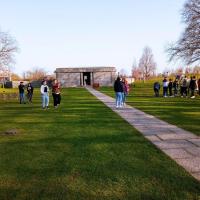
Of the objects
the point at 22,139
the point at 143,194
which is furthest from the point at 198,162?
the point at 22,139

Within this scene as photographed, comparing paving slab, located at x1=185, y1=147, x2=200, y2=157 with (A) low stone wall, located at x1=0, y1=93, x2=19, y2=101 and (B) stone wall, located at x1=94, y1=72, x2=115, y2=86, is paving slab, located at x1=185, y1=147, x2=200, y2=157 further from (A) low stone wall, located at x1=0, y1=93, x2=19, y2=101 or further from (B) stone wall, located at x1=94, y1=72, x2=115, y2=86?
(B) stone wall, located at x1=94, y1=72, x2=115, y2=86

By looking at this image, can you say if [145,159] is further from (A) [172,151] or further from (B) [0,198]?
(B) [0,198]

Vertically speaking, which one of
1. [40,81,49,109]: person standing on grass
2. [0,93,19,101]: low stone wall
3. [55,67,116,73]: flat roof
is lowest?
[0,93,19,101]: low stone wall

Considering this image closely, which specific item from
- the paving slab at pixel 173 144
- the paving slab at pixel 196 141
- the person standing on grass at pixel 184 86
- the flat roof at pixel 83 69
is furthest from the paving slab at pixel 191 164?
the flat roof at pixel 83 69

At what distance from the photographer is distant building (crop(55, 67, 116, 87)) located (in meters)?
67.6

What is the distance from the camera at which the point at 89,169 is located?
6.23 meters

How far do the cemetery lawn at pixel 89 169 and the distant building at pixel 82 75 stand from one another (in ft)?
190

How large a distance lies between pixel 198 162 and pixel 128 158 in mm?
1327

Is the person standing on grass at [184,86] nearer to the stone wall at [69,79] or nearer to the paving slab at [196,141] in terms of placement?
the paving slab at [196,141]

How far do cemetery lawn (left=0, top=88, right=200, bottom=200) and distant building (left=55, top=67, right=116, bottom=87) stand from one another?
190 ft

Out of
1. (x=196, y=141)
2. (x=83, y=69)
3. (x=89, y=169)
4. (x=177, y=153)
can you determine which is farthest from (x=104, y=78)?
(x=89, y=169)

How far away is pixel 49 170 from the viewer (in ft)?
20.5

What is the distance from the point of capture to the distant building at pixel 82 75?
222ft

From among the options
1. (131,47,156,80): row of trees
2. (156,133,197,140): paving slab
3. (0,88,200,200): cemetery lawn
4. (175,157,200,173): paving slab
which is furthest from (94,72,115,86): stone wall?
(175,157,200,173): paving slab
